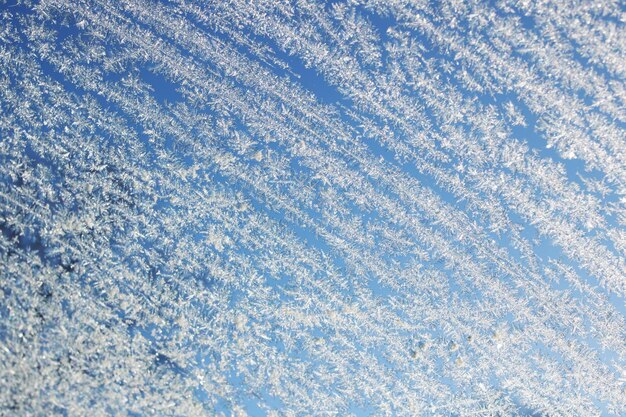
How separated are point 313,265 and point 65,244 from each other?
42 cm

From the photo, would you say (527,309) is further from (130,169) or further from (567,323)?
(130,169)

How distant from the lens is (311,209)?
841mm

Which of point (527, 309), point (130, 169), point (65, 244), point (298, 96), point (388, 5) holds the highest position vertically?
point (388, 5)

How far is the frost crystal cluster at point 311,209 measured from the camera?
31.7 inches

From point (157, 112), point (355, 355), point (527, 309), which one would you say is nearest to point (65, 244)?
point (157, 112)

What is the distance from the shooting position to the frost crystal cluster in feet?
2.64

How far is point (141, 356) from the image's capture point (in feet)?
2.65

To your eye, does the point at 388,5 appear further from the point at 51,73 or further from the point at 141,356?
the point at 141,356

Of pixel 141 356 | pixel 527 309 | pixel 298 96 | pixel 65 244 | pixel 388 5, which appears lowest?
pixel 141 356

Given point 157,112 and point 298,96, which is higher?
point 298,96

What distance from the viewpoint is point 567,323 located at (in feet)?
2.75

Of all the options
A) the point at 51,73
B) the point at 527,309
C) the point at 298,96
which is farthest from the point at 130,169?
the point at 527,309

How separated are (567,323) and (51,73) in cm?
101

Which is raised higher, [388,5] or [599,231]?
[388,5]
